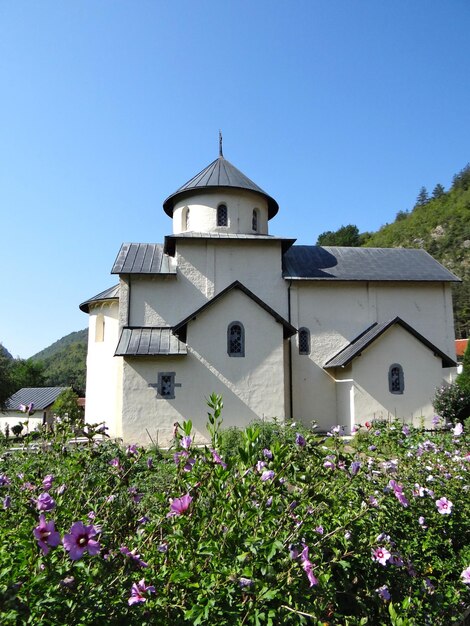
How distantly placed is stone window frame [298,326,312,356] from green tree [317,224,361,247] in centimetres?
6069

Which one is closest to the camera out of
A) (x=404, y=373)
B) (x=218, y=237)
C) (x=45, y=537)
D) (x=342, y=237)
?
(x=45, y=537)

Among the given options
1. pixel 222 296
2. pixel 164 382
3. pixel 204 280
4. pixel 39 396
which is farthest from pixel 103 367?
pixel 39 396

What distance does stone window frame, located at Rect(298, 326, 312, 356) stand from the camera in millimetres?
17594

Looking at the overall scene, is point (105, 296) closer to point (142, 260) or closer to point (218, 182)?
point (142, 260)

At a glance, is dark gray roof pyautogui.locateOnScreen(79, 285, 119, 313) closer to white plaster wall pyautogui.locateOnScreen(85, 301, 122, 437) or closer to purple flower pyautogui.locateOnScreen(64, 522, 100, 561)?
white plaster wall pyautogui.locateOnScreen(85, 301, 122, 437)

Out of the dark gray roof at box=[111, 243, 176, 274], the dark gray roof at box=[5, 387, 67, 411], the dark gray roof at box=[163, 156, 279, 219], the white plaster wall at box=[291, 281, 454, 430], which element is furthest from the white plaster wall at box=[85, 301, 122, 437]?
the dark gray roof at box=[5, 387, 67, 411]

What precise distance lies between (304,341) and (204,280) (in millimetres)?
4799

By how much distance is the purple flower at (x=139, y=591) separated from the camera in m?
2.01

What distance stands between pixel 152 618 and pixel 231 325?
13.4m

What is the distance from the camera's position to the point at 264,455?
284 cm

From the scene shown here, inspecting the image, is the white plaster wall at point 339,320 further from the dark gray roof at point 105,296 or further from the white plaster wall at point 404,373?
the dark gray roof at point 105,296

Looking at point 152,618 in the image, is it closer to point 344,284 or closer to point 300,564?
point 300,564

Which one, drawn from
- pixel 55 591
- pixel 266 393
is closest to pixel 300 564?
pixel 55 591

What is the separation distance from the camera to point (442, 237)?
3110 inches
